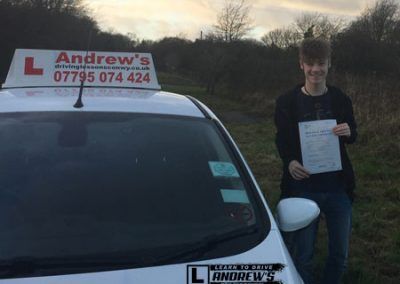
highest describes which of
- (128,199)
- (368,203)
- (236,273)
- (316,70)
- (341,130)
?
(316,70)

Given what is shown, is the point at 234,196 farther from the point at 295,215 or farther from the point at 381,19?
the point at 381,19

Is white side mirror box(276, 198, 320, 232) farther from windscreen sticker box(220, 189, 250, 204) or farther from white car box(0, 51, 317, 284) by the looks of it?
windscreen sticker box(220, 189, 250, 204)

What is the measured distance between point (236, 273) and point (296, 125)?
1.69 metres

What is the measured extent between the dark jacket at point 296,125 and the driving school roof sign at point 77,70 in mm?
947

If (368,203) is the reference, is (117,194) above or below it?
above

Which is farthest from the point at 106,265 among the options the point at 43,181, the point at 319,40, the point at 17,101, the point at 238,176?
the point at 319,40

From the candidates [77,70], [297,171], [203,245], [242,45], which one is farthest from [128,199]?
[242,45]

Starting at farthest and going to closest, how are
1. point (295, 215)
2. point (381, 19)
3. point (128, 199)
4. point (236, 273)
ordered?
1. point (381, 19)
2. point (295, 215)
3. point (128, 199)
4. point (236, 273)

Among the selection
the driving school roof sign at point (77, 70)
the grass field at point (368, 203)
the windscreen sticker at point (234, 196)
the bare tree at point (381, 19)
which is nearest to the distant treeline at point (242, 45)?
the bare tree at point (381, 19)

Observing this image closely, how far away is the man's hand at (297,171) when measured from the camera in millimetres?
3461

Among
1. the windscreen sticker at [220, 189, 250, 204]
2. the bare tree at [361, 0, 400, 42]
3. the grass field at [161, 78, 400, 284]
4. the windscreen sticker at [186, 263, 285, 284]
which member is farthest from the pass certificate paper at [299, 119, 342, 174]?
the bare tree at [361, 0, 400, 42]

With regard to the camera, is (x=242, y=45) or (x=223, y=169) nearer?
(x=223, y=169)

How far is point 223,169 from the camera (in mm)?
2695

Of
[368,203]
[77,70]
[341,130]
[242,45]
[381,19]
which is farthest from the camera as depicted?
[381,19]
